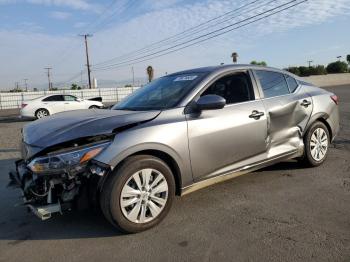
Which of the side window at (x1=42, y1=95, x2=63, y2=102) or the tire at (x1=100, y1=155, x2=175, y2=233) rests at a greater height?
the side window at (x1=42, y1=95, x2=63, y2=102)

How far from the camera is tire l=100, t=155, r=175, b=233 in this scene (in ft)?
12.5

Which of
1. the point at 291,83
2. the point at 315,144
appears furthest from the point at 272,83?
the point at 315,144

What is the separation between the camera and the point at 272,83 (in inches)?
221

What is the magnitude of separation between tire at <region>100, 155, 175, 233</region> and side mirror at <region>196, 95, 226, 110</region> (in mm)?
776

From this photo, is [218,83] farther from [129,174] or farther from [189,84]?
[129,174]

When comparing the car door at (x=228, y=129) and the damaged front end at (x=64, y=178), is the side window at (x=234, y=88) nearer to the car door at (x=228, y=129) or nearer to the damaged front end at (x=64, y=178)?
the car door at (x=228, y=129)

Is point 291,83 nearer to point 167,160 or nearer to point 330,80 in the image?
point 167,160

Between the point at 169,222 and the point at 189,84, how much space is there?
1.63 meters

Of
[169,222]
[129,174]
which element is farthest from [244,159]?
[129,174]

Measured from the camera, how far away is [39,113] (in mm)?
20141

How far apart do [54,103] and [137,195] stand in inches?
706

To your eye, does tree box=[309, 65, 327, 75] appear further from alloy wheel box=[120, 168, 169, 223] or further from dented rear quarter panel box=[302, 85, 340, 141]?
alloy wheel box=[120, 168, 169, 223]

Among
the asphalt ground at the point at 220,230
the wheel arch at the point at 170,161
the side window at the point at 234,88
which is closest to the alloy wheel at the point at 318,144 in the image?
the asphalt ground at the point at 220,230

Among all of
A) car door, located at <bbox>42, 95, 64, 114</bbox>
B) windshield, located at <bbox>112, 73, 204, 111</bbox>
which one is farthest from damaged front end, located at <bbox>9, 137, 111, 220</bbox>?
car door, located at <bbox>42, 95, 64, 114</bbox>
